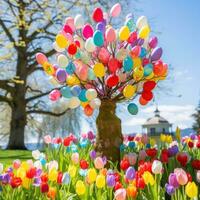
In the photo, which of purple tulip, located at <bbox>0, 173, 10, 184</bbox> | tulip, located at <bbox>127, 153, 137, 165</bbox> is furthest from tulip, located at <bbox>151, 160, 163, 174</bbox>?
purple tulip, located at <bbox>0, 173, 10, 184</bbox>

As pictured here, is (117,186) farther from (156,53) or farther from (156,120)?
(156,120)

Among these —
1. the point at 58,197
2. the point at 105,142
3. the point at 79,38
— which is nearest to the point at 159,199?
the point at 58,197

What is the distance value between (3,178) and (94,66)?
1459 millimetres

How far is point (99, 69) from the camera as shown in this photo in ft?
14.1

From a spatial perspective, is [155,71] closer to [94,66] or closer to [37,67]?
[94,66]

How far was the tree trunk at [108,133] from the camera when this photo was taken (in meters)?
4.56

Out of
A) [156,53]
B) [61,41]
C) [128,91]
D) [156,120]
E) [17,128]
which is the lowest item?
[128,91]

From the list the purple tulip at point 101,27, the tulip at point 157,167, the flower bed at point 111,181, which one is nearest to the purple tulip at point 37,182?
the flower bed at point 111,181

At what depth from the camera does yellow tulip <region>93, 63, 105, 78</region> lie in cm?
428

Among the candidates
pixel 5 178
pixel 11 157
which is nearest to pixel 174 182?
pixel 5 178

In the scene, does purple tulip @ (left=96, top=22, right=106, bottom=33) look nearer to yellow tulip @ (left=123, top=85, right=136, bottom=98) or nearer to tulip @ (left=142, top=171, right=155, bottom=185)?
yellow tulip @ (left=123, top=85, right=136, bottom=98)

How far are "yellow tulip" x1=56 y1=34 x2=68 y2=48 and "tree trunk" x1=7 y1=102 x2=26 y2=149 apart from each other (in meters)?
17.2

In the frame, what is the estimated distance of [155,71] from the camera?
4535 millimetres

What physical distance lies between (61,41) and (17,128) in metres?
17.3
